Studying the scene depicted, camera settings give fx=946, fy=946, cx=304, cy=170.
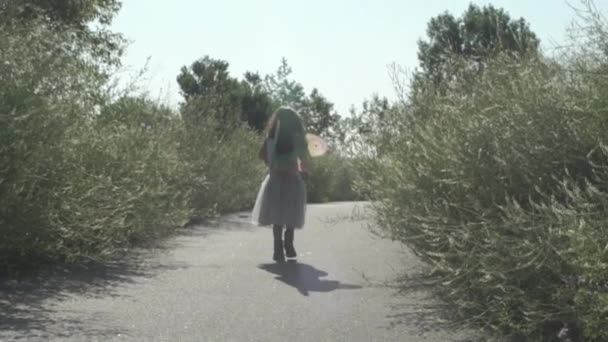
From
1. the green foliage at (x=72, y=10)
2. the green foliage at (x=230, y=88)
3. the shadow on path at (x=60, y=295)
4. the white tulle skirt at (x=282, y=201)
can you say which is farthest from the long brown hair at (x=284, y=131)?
the green foliage at (x=230, y=88)

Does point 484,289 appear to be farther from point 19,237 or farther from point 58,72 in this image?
point 58,72

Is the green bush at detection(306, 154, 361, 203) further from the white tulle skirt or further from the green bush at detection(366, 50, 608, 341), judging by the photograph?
the green bush at detection(366, 50, 608, 341)

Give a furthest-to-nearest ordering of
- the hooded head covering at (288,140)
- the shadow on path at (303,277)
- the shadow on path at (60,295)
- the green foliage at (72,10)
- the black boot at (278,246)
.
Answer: the green foliage at (72,10) → the hooded head covering at (288,140) → the black boot at (278,246) → the shadow on path at (303,277) → the shadow on path at (60,295)

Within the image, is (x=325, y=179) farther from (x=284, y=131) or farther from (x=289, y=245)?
(x=289, y=245)

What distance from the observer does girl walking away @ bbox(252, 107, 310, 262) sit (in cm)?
1173

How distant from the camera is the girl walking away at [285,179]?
11.7m

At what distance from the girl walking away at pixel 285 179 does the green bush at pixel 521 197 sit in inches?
122

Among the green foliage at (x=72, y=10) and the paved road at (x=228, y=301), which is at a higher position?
the green foliage at (x=72, y=10)

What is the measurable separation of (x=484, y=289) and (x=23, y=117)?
436 cm

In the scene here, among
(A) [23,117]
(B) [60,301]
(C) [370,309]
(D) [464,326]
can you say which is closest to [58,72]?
(A) [23,117]

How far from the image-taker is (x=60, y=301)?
830 centimetres

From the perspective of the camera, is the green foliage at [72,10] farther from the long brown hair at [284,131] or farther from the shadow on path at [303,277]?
the shadow on path at [303,277]

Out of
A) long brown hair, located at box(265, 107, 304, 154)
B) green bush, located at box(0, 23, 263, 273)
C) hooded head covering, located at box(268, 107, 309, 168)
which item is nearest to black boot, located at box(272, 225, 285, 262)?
hooded head covering, located at box(268, 107, 309, 168)

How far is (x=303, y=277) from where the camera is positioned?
1015 cm
